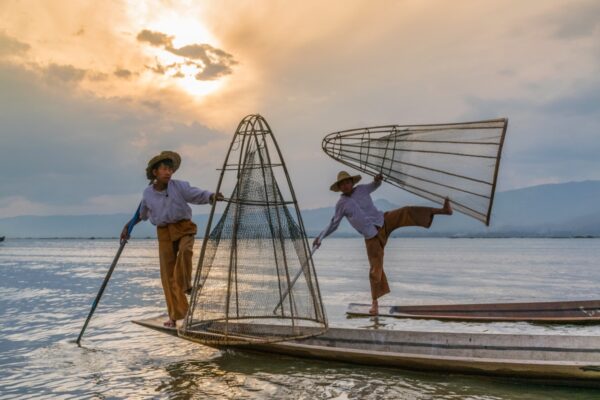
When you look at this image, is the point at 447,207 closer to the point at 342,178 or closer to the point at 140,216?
the point at 342,178

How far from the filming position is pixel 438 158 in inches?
269

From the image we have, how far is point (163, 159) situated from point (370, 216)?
3.25m

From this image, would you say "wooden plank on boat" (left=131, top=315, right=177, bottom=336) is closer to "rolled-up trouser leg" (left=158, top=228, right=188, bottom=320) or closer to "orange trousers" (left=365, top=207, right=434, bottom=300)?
"rolled-up trouser leg" (left=158, top=228, right=188, bottom=320)

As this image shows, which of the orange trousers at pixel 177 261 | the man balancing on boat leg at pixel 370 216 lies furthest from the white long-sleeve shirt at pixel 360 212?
the orange trousers at pixel 177 261

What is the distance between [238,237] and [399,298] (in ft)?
32.7

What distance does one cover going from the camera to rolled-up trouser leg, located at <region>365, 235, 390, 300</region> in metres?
8.02

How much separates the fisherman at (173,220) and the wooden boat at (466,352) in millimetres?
1127

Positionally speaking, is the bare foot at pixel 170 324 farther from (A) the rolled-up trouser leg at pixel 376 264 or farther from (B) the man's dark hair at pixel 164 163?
(A) the rolled-up trouser leg at pixel 376 264

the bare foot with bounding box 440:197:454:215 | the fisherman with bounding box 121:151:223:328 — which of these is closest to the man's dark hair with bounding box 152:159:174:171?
the fisherman with bounding box 121:151:223:328

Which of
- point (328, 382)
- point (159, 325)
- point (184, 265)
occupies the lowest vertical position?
point (328, 382)

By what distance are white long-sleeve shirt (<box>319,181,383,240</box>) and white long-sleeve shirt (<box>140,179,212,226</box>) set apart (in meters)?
2.17

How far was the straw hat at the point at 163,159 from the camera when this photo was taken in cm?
628


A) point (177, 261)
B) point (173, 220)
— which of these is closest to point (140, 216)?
point (173, 220)

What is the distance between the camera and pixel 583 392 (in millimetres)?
4719
